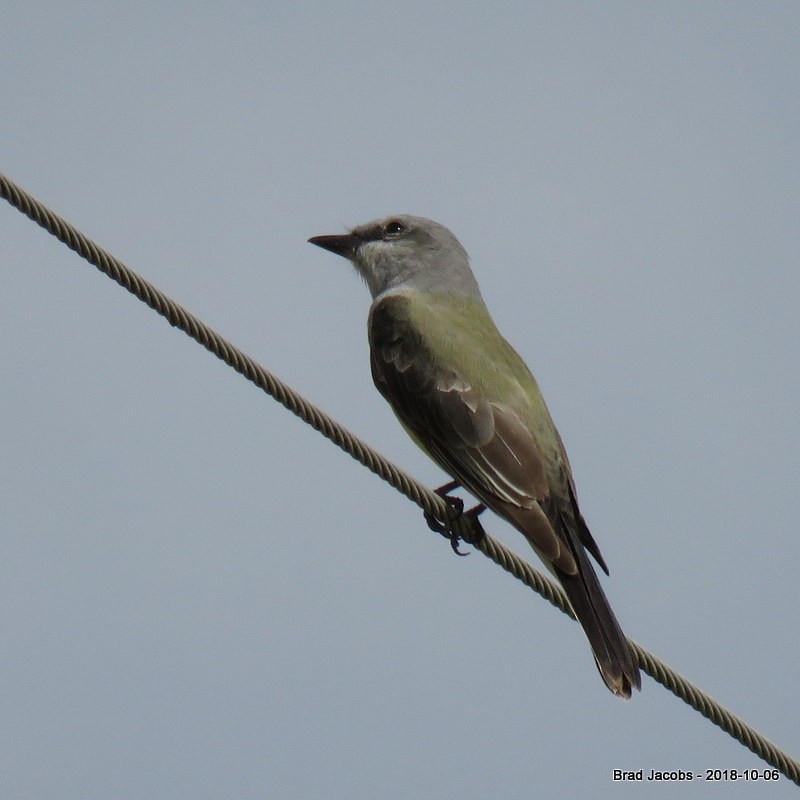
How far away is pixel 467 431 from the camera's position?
6445mm

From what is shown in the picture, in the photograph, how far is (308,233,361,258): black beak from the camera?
841 cm

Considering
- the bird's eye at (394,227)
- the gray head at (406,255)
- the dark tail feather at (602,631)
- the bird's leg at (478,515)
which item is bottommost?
the dark tail feather at (602,631)

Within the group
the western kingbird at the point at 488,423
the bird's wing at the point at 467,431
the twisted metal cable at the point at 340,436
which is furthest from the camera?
the bird's wing at the point at 467,431

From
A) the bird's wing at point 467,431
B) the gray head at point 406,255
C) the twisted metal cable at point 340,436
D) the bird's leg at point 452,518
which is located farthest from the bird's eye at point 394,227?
the twisted metal cable at point 340,436

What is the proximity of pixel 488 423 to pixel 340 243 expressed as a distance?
2.41m

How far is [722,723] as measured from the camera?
197 inches

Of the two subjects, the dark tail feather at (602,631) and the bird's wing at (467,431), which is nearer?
the dark tail feather at (602,631)

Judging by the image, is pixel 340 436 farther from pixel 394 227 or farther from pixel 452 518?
pixel 394 227

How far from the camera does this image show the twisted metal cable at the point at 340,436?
4.53 metres

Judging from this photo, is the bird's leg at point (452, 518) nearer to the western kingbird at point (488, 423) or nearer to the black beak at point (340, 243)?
the western kingbird at point (488, 423)

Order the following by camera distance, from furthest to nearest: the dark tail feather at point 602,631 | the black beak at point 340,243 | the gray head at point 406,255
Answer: the black beak at point 340,243 < the gray head at point 406,255 < the dark tail feather at point 602,631

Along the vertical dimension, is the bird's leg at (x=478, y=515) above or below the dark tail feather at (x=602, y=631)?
above

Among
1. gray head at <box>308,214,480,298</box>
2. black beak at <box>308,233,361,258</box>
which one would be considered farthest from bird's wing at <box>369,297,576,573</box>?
black beak at <box>308,233,361,258</box>

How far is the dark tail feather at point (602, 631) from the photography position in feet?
18.0
